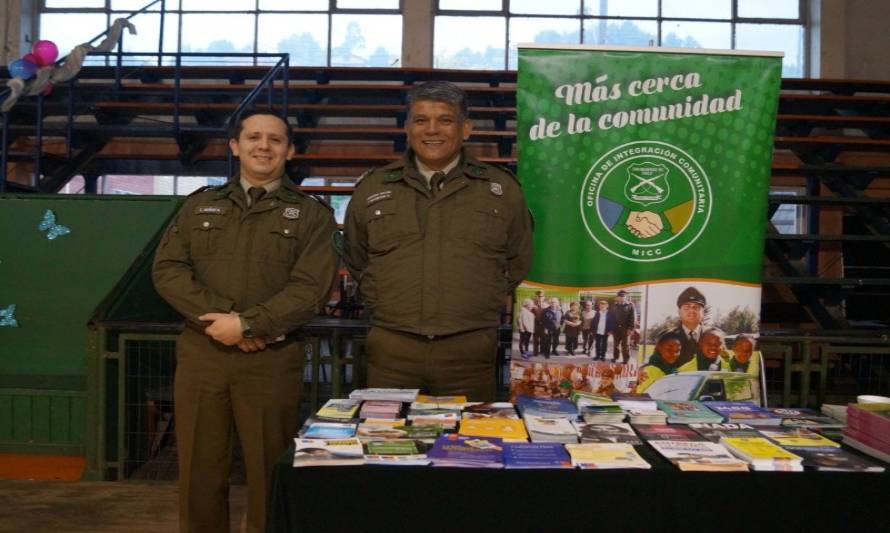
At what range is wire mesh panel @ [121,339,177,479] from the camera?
12.5 feet

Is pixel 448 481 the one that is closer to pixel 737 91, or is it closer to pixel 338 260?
pixel 338 260

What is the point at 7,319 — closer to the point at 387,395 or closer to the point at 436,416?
the point at 387,395

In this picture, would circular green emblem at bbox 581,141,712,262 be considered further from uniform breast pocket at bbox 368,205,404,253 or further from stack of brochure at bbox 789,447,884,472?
stack of brochure at bbox 789,447,884,472

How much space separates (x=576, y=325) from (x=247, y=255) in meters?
1.36

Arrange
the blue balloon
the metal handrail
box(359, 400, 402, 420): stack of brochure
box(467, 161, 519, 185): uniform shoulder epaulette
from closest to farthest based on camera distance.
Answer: box(359, 400, 402, 420): stack of brochure < box(467, 161, 519, 185): uniform shoulder epaulette < the metal handrail < the blue balloon

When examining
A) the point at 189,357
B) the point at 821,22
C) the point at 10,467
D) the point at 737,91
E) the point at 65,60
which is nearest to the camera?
the point at 189,357

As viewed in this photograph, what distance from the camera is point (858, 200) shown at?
645cm

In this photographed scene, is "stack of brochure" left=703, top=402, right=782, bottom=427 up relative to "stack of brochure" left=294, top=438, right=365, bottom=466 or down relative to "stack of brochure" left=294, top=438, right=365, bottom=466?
up

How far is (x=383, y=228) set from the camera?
8.30 ft

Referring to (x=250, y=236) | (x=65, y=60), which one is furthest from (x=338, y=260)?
(x=65, y=60)

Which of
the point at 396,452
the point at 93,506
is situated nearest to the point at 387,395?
the point at 396,452

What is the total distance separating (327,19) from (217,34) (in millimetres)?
1420

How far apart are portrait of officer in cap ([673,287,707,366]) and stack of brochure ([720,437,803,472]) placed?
1.35 meters

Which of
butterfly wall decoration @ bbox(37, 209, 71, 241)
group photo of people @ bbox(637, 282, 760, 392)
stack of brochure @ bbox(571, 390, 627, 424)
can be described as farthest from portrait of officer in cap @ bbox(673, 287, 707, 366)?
butterfly wall decoration @ bbox(37, 209, 71, 241)
